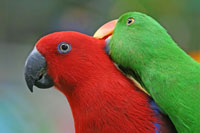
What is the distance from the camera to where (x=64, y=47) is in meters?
0.91

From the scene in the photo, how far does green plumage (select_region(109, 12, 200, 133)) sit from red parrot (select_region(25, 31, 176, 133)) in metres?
0.05

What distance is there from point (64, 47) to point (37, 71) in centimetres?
11

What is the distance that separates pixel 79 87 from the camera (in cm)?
90

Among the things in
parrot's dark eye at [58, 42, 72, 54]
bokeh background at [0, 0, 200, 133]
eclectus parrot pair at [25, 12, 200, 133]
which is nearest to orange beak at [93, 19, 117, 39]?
eclectus parrot pair at [25, 12, 200, 133]

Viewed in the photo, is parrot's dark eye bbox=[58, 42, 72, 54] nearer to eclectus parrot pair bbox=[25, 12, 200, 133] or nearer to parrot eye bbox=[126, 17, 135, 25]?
eclectus parrot pair bbox=[25, 12, 200, 133]

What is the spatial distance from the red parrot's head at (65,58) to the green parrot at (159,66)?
7cm

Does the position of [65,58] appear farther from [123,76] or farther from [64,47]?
[123,76]

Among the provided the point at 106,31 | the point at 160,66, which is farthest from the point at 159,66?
the point at 106,31

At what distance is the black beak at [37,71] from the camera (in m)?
0.92

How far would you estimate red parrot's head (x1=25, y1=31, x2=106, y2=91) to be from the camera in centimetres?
91

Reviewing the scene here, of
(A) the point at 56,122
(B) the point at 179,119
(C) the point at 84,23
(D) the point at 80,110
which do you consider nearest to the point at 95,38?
(D) the point at 80,110

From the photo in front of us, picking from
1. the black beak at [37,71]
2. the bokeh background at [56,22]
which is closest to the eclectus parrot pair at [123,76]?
the black beak at [37,71]

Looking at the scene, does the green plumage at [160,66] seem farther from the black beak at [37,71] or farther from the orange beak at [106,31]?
the black beak at [37,71]

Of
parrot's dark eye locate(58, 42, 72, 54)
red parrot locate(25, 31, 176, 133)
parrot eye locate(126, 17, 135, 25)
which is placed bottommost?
red parrot locate(25, 31, 176, 133)
